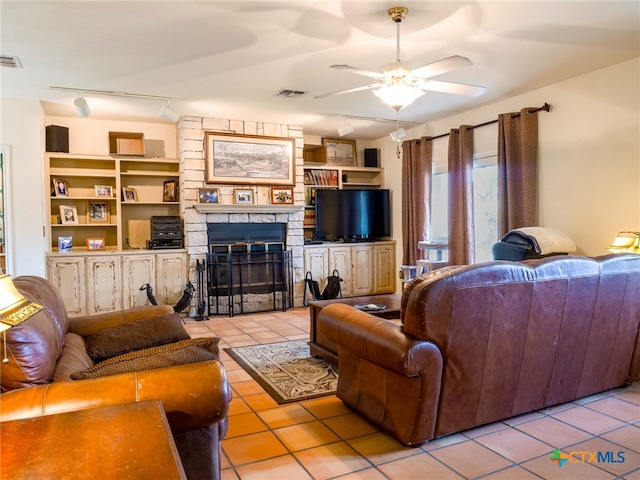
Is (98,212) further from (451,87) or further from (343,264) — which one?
(451,87)

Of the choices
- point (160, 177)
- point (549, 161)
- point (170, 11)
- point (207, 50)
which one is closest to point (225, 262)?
point (160, 177)

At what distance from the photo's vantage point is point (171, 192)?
600 centimetres

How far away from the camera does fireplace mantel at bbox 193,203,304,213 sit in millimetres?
5652

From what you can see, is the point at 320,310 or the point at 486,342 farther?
the point at 320,310

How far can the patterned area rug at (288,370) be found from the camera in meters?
3.14

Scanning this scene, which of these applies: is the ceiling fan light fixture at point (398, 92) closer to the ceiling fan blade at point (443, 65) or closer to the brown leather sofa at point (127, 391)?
the ceiling fan blade at point (443, 65)

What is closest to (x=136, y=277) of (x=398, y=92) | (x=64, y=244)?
(x=64, y=244)

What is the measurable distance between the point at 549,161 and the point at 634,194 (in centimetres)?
91

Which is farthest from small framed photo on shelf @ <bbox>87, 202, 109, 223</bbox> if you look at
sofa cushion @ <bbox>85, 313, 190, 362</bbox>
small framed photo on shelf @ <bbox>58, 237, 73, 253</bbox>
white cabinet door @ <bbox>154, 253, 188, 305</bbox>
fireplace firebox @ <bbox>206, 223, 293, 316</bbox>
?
sofa cushion @ <bbox>85, 313, 190, 362</bbox>

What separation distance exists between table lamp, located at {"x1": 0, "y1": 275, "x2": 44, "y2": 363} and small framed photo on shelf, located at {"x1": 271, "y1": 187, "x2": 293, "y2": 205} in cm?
462

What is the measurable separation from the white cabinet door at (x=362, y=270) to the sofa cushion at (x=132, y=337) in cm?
422

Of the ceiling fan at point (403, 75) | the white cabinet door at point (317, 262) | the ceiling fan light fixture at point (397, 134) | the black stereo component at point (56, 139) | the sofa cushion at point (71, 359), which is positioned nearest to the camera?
the sofa cushion at point (71, 359)

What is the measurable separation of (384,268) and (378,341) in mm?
4751

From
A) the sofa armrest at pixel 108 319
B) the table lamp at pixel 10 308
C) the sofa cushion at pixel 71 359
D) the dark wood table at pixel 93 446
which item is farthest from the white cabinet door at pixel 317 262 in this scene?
the dark wood table at pixel 93 446
